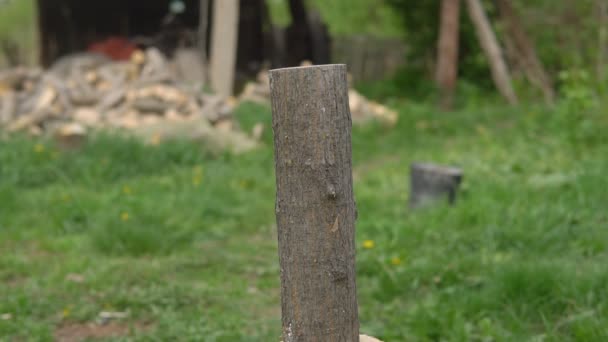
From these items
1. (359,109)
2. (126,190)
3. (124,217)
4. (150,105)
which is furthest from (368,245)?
(359,109)

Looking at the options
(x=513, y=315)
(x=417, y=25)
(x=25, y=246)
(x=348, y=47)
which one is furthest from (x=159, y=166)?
(x=348, y=47)

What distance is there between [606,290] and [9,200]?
15.4 ft

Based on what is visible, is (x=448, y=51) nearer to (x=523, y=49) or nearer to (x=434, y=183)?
(x=523, y=49)

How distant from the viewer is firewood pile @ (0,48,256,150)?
828 centimetres

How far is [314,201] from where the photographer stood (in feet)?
7.43

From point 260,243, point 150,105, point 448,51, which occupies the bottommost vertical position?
point 260,243

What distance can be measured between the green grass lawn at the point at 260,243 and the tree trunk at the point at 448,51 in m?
3.32

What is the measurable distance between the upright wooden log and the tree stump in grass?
337 cm

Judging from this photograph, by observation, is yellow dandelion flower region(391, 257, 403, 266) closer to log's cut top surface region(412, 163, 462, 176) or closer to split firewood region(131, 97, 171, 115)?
log's cut top surface region(412, 163, 462, 176)

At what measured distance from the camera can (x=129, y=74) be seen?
10.1 metres

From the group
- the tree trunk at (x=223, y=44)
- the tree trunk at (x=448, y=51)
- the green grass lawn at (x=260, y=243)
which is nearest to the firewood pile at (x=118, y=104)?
the tree trunk at (x=223, y=44)

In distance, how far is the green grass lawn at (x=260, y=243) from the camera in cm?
371

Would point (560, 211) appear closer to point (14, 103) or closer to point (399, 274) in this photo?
point (399, 274)

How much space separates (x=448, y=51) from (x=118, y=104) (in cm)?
507
